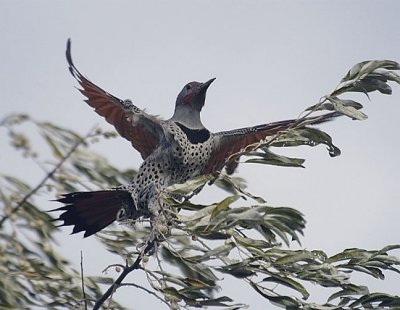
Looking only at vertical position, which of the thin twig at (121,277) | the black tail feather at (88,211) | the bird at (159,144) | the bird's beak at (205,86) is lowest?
the thin twig at (121,277)

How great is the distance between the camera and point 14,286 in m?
3.19

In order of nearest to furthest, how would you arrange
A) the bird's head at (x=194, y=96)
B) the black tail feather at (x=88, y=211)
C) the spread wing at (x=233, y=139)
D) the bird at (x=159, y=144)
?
the black tail feather at (x=88, y=211)
the bird at (x=159, y=144)
the spread wing at (x=233, y=139)
the bird's head at (x=194, y=96)

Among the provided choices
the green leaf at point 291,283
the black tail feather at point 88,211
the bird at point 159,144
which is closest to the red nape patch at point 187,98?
the bird at point 159,144

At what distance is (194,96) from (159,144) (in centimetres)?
34

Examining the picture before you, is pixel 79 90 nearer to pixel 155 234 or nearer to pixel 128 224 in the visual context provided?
pixel 128 224

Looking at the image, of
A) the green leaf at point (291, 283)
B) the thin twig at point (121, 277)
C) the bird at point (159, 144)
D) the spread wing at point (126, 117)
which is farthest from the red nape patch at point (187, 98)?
the green leaf at point (291, 283)

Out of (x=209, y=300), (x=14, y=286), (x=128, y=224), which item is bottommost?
(x=14, y=286)

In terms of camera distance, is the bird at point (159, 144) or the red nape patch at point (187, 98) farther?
the red nape patch at point (187, 98)

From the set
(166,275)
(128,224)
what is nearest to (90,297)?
(166,275)

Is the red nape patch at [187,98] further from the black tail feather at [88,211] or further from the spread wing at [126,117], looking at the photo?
the black tail feather at [88,211]

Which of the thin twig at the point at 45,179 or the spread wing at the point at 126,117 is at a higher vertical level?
the spread wing at the point at 126,117

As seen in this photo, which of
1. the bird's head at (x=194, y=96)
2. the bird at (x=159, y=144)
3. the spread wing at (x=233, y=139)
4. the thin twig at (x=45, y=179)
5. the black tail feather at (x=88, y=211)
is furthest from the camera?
the bird's head at (x=194, y=96)

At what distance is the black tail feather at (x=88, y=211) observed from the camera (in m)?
3.93

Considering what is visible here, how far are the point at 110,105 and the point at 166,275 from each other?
1529 millimetres
